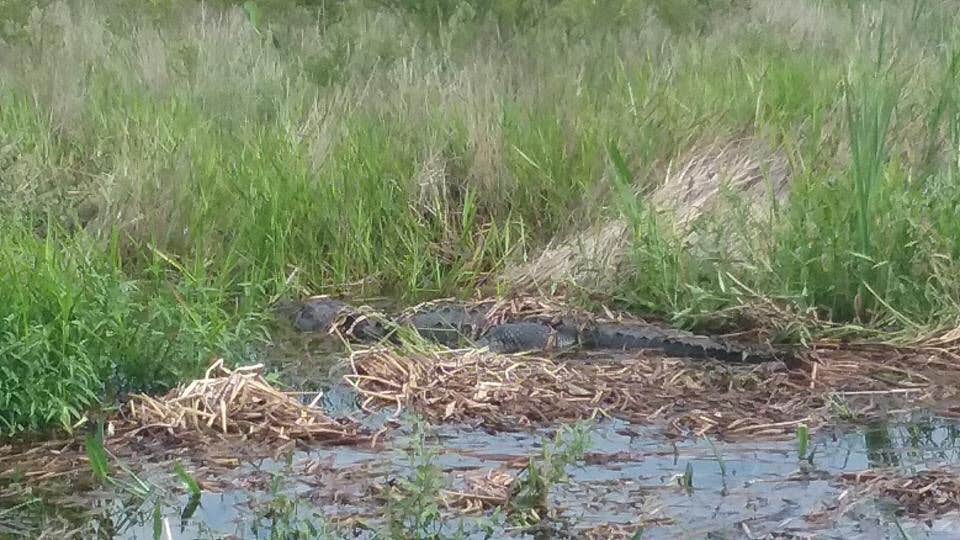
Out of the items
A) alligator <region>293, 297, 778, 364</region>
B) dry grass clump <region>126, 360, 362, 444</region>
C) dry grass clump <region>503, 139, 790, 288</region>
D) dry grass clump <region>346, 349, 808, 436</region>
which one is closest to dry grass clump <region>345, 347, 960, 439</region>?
dry grass clump <region>346, 349, 808, 436</region>

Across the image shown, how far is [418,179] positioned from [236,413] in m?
2.86

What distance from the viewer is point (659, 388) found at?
5.62m

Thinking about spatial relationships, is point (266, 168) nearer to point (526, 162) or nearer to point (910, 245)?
point (526, 162)

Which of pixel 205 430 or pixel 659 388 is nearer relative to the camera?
pixel 205 430

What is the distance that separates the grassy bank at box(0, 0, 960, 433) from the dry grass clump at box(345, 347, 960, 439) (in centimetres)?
48

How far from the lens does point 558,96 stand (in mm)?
8641

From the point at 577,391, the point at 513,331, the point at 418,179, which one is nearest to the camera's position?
the point at 577,391

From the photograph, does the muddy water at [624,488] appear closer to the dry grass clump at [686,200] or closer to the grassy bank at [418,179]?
the grassy bank at [418,179]

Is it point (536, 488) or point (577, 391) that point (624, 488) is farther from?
point (577, 391)

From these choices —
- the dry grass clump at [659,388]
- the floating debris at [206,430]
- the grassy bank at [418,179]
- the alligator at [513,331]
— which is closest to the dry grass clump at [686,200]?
the grassy bank at [418,179]

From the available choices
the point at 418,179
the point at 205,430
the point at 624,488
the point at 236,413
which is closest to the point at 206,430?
the point at 205,430

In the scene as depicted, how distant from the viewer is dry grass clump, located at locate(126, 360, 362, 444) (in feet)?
16.3

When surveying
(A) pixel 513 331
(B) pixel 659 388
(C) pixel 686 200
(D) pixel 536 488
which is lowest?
(A) pixel 513 331

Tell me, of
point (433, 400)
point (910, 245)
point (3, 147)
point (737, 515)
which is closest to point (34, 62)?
point (3, 147)
